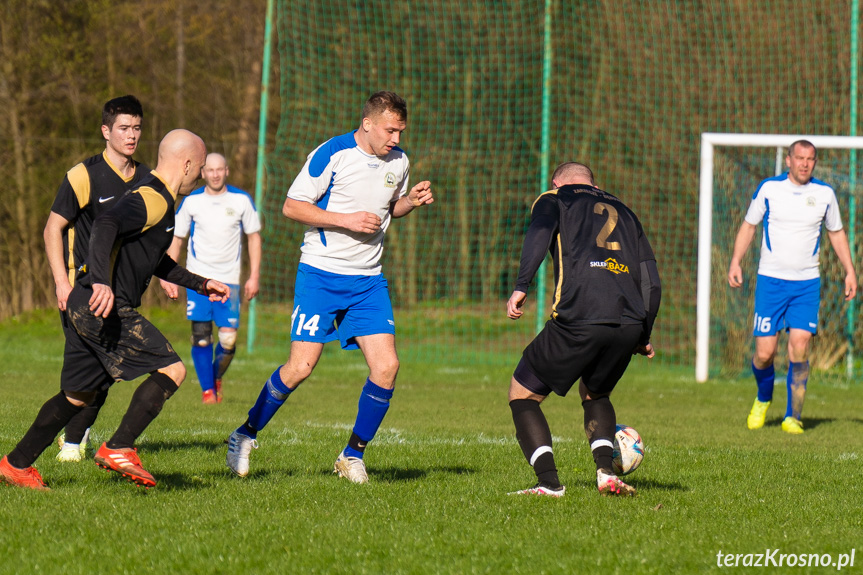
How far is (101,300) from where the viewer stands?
4609 millimetres

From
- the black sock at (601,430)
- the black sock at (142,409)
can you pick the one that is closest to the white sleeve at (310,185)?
the black sock at (142,409)

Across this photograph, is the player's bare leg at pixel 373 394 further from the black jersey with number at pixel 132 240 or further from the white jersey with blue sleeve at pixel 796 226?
the white jersey with blue sleeve at pixel 796 226

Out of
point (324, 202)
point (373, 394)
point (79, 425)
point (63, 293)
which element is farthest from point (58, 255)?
point (373, 394)

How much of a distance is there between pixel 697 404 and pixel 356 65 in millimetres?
A: 11485

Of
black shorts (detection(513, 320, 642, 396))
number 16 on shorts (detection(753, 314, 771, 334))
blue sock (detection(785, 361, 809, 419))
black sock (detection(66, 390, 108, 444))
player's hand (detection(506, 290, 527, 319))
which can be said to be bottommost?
blue sock (detection(785, 361, 809, 419))

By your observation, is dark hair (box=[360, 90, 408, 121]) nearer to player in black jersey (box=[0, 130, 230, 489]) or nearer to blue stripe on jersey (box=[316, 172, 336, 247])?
blue stripe on jersey (box=[316, 172, 336, 247])

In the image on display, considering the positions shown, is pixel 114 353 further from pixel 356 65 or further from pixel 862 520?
pixel 356 65

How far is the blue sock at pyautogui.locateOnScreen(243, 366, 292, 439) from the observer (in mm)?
5781

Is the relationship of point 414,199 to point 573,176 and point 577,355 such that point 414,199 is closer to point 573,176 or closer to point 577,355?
point 573,176

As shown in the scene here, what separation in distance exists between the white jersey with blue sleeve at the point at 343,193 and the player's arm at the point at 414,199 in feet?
0.41

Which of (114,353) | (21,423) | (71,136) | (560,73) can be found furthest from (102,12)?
(114,353)

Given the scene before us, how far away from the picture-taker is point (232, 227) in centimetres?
1019

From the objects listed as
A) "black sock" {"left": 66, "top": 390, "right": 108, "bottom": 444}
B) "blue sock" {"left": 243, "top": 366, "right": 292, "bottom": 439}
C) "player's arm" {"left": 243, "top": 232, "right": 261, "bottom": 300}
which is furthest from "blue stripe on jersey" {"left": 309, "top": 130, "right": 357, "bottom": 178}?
"player's arm" {"left": 243, "top": 232, "right": 261, "bottom": 300}

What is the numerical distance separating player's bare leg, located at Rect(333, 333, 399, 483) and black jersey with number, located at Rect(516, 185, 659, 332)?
1.10 metres
